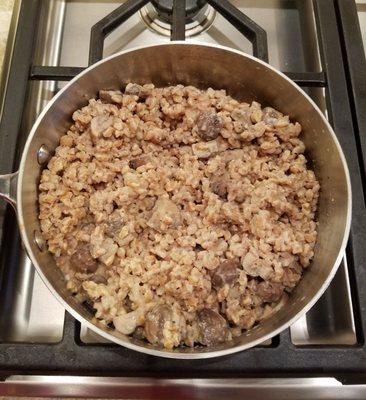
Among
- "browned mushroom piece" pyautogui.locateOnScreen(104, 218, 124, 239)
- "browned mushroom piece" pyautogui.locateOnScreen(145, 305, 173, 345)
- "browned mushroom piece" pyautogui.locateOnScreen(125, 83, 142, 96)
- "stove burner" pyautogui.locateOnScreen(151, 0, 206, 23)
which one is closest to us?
"browned mushroom piece" pyautogui.locateOnScreen(145, 305, 173, 345)

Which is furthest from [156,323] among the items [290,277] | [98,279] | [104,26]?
[104,26]

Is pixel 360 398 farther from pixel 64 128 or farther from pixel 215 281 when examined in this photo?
pixel 64 128

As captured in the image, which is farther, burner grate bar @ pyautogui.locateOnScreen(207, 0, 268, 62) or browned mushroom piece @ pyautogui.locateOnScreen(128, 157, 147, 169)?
burner grate bar @ pyautogui.locateOnScreen(207, 0, 268, 62)

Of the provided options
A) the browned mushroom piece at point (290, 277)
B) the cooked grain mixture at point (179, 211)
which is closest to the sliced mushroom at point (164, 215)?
the cooked grain mixture at point (179, 211)

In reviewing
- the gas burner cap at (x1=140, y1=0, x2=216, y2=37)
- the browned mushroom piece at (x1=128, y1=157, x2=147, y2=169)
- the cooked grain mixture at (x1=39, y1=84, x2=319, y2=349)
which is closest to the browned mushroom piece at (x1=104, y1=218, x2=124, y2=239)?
the cooked grain mixture at (x1=39, y1=84, x2=319, y2=349)

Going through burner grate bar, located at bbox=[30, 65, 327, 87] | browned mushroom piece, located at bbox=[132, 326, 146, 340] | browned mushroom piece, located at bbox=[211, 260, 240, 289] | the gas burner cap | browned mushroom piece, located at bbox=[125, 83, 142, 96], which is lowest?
browned mushroom piece, located at bbox=[132, 326, 146, 340]

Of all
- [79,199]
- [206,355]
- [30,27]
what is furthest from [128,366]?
[30,27]

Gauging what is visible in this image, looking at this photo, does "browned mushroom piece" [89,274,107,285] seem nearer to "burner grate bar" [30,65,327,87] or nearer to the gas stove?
the gas stove

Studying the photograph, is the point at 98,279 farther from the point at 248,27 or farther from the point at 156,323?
the point at 248,27

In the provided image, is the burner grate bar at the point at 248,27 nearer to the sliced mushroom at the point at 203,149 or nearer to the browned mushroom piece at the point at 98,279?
the sliced mushroom at the point at 203,149
